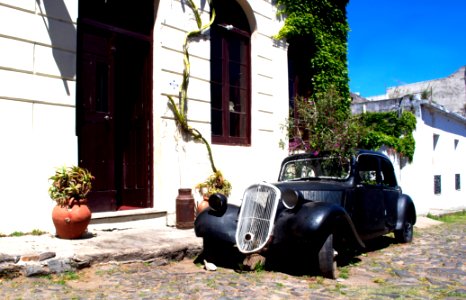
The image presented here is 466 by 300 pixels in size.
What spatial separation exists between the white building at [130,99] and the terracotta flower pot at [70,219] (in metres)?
0.53

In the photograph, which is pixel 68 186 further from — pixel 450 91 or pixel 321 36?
pixel 450 91

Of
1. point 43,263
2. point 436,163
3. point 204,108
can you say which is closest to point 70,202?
point 43,263

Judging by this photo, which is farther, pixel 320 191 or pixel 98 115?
pixel 98 115

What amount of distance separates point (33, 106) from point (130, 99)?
232cm

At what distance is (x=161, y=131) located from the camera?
28.1ft

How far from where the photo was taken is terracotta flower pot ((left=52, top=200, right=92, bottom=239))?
618 cm

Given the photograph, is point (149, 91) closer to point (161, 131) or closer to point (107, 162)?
point (161, 131)

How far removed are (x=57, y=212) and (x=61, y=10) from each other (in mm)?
3176

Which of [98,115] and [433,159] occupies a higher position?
[98,115]

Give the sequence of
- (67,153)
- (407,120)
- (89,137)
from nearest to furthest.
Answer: (67,153) < (89,137) < (407,120)

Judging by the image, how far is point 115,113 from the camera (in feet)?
28.1

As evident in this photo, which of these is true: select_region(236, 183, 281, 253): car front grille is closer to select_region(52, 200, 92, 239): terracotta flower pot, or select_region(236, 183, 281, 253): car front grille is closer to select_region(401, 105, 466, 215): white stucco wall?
select_region(52, 200, 92, 239): terracotta flower pot

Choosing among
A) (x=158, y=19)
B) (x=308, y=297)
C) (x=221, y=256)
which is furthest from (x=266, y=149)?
(x=308, y=297)

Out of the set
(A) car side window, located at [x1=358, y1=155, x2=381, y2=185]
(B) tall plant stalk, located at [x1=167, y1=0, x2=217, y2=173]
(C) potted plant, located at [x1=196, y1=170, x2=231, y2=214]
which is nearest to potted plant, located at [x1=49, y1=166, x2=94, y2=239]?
(B) tall plant stalk, located at [x1=167, y1=0, x2=217, y2=173]
